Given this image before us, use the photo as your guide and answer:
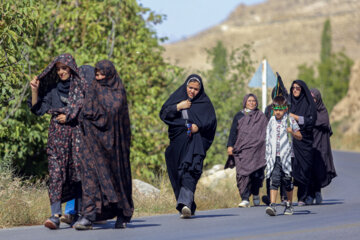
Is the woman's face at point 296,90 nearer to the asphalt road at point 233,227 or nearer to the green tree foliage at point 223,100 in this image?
the asphalt road at point 233,227

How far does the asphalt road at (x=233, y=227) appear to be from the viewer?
9.05 m

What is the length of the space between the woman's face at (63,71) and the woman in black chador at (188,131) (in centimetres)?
225

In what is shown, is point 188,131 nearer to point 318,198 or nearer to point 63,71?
point 63,71

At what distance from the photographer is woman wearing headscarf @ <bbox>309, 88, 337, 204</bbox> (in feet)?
48.8

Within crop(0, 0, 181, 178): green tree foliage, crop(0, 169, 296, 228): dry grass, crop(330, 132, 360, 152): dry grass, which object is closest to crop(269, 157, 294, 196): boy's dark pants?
crop(0, 169, 296, 228): dry grass

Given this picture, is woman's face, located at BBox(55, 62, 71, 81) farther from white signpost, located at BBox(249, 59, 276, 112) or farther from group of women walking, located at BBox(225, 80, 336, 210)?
white signpost, located at BBox(249, 59, 276, 112)

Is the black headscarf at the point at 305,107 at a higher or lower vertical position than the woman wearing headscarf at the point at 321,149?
higher

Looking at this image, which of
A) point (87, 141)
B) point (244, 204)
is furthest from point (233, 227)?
point (244, 204)

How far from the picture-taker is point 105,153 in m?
9.57

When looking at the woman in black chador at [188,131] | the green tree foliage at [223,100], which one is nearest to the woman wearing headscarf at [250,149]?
the woman in black chador at [188,131]

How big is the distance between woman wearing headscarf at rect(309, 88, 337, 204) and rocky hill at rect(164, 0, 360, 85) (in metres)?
87.2

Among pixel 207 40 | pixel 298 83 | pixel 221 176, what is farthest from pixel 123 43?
pixel 207 40

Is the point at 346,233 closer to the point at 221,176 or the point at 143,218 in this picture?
the point at 143,218

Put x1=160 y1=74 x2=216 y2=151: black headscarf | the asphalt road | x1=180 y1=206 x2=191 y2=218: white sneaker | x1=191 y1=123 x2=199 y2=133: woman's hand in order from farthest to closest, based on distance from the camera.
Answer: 1. x1=160 y1=74 x2=216 y2=151: black headscarf
2. x1=191 y1=123 x2=199 y2=133: woman's hand
3. x1=180 y1=206 x2=191 y2=218: white sneaker
4. the asphalt road
